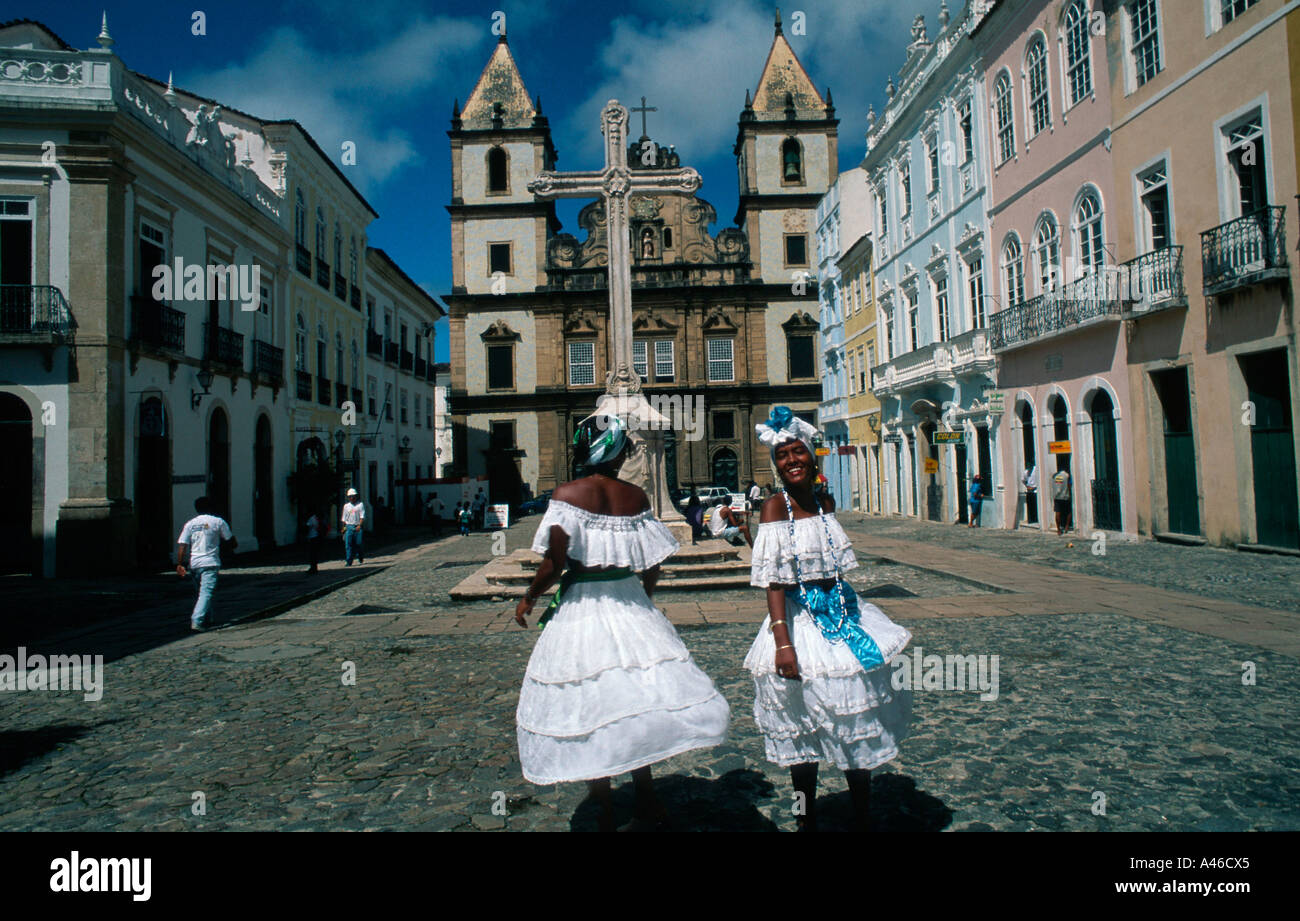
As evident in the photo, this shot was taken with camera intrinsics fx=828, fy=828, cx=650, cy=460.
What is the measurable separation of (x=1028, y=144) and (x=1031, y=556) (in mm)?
10519

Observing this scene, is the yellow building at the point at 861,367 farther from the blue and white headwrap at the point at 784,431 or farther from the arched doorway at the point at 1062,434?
the blue and white headwrap at the point at 784,431

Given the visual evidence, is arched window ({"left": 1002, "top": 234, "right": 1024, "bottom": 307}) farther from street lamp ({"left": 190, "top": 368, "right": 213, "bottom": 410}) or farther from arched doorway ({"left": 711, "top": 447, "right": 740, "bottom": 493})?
arched doorway ({"left": 711, "top": 447, "right": 740, "bottom": 493})

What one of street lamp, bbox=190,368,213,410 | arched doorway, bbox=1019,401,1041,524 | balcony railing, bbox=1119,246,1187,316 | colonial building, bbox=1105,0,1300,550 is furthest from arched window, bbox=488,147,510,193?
balcony railing, bbox=1119,246,1187,316

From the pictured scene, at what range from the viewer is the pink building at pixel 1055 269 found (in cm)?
1623

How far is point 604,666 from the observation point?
10.1 ft

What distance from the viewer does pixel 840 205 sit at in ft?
114

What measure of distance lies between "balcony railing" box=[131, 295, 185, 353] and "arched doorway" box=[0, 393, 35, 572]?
232 cm

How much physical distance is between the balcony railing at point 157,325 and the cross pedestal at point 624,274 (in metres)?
8.35

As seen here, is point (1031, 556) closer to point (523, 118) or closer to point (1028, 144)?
point (1028, 144)

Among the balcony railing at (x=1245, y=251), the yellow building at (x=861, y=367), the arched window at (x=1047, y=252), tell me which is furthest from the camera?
the yellow building at (x=861, y=367)

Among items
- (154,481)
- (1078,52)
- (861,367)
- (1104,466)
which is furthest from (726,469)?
(154,481)

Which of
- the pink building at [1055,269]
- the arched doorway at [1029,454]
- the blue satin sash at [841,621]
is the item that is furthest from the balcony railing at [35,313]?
the arched doorway at [1029,454]

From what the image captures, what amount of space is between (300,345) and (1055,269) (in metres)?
20.8
